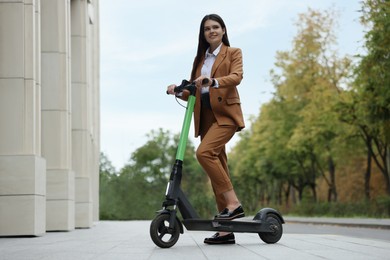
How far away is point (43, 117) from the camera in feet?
50.2

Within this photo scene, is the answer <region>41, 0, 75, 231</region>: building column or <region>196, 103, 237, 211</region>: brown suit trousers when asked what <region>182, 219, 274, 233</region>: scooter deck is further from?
<region>41, 0, 75, 231</region>: building column

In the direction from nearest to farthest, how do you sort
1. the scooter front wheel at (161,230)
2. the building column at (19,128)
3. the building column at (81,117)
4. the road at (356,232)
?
the scooter front wheel at (161,230) < the building column at (19,128) < the road at (356,232) < the building column at (81,117)

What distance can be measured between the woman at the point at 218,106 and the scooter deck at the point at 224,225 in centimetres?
6

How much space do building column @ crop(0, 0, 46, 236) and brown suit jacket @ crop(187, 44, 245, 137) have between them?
15.1ft

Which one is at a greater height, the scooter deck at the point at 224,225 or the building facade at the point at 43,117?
the building facade at the point at 43,117

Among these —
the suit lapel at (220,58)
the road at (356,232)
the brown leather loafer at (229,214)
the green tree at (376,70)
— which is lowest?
the road at (356,232)

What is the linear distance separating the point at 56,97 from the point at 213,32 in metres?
7.83

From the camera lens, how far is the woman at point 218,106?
309 inches

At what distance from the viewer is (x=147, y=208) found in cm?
3134

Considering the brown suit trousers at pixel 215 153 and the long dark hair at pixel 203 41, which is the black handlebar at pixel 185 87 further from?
the long dark hair at pixel 203 41

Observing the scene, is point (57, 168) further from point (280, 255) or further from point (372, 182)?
point (372, 182)

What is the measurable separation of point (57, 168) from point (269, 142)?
32.2m

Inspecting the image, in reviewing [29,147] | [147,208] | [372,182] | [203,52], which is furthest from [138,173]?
[372,182]

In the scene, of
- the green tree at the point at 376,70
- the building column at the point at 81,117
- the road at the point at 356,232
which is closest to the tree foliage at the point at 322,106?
the green tree at the point at 376,70
